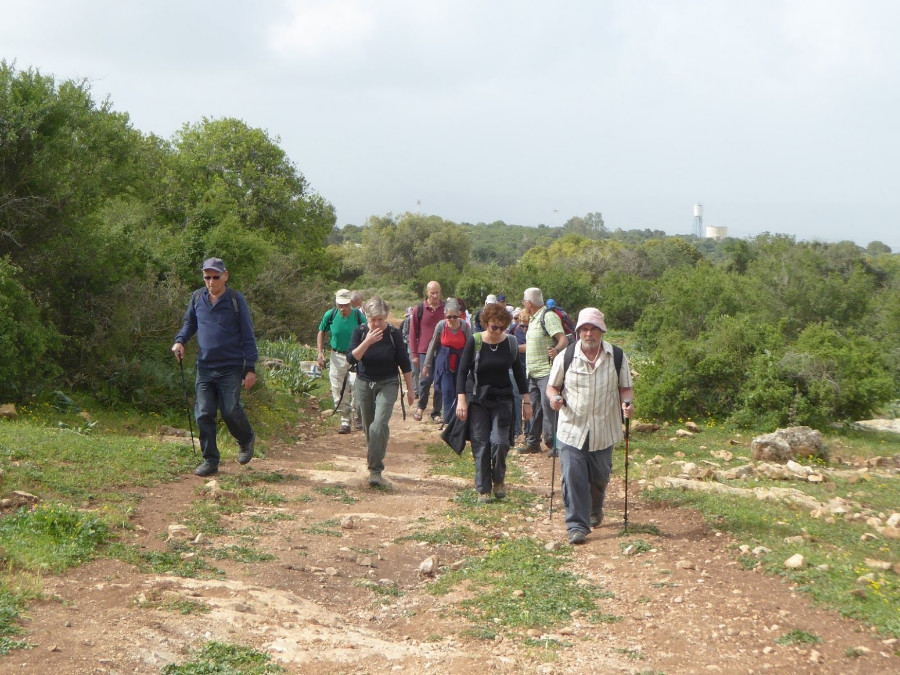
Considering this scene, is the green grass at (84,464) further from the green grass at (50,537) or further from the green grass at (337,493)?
the green grass at (337,493)

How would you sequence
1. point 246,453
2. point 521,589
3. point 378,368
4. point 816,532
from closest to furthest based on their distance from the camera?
point 521,589
point 816,532
point 378,368
point 246,453

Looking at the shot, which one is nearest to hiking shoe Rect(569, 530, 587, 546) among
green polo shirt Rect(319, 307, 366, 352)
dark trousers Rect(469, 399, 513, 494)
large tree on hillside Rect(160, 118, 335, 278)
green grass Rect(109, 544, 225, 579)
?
dark trousers Rect(469, 399, 513, 494)

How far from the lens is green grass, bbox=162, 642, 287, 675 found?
4.32 meters

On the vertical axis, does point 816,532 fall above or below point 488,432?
below

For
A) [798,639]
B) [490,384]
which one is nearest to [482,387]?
[490,384]

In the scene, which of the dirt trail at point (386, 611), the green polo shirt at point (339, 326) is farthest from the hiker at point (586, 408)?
the green polo shirt at point (339, 326)

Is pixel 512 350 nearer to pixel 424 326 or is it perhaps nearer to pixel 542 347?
pixel 542 347

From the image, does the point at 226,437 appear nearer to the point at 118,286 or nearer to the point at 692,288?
the point at 118,286

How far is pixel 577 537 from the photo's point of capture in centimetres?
712

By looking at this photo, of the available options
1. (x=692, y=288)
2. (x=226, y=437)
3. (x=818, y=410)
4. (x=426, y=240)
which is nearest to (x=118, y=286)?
(x=226, y=437)

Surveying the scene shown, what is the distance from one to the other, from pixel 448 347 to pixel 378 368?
1.91m

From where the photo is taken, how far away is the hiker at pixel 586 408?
712 centimetres

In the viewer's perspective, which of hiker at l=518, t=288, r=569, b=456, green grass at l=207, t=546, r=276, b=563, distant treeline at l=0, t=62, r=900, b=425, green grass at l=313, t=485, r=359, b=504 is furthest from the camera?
distant treeline at l=0, t=62, r=900, b=425

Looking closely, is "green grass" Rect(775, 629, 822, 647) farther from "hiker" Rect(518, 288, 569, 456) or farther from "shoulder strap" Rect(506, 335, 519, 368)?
"hiker" Rect(518, 288, 569, 456)
